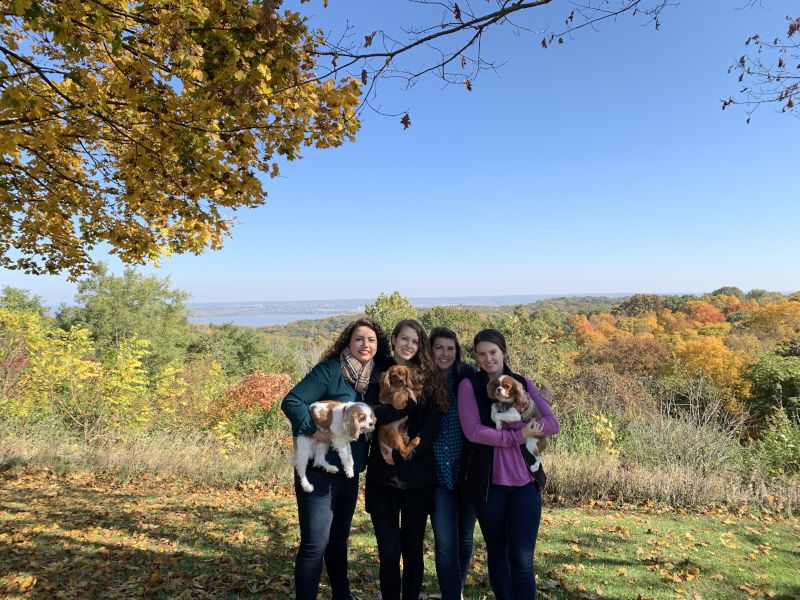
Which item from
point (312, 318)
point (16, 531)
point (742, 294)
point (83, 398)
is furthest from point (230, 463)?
point (742, 294)

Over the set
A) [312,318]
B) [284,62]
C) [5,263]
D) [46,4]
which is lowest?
[312,318]

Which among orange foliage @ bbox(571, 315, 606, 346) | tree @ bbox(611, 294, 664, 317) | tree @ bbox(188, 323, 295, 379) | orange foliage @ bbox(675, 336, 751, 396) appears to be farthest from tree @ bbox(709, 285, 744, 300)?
tree @ bbox(188, 323, 295, 379)

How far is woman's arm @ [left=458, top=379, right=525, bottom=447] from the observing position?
2.74 meters

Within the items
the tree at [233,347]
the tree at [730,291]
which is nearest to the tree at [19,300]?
the tree at [233,347]

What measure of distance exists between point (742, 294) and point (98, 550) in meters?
103

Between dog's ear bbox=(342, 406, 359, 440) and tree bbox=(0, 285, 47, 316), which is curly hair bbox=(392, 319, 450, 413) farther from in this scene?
tree bbox=(0, 285, 47, 316)

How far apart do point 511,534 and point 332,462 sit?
1164 millimetres

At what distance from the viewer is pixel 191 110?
12.2 ft

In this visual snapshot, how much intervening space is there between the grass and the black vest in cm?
157

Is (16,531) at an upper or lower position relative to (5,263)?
lower

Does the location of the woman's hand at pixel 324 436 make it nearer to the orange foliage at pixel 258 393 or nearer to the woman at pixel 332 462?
the woman at pixel 332 462

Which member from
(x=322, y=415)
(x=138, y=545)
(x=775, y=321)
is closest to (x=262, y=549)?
(x=138, y=545)

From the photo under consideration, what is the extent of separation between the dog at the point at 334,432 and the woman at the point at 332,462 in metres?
0.04

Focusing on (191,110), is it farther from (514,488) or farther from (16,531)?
(16,531)
